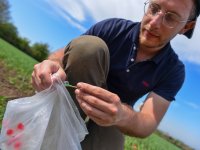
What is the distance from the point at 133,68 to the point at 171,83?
0.27 meters

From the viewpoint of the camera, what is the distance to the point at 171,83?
2.88m

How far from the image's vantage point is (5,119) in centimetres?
231

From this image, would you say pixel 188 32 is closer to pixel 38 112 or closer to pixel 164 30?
pixel 164 30

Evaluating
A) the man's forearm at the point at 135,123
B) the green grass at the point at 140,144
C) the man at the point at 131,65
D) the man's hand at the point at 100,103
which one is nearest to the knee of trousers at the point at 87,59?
the man at the point at 131,65

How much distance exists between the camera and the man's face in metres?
2.74

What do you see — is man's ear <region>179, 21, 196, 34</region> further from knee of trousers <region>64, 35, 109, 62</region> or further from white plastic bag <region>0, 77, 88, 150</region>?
white plastic bag <region>0, 77, 88, 150</region>

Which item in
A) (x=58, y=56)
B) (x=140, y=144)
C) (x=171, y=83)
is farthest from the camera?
(x=140, y=144)

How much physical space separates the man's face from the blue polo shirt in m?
0.13

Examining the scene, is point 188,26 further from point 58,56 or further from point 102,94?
point 102,94

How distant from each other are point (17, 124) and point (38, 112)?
0.43ft

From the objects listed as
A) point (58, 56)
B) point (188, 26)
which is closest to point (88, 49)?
point (58, 56)

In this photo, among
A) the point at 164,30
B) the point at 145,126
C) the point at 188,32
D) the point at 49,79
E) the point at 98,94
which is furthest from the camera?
the point at 188,32

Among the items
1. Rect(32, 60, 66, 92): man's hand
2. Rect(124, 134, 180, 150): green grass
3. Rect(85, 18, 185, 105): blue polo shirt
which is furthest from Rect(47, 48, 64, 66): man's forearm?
Rect(124, 134, 180, 150): green grass

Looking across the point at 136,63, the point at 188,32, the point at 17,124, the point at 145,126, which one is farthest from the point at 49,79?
the point at 188,32
